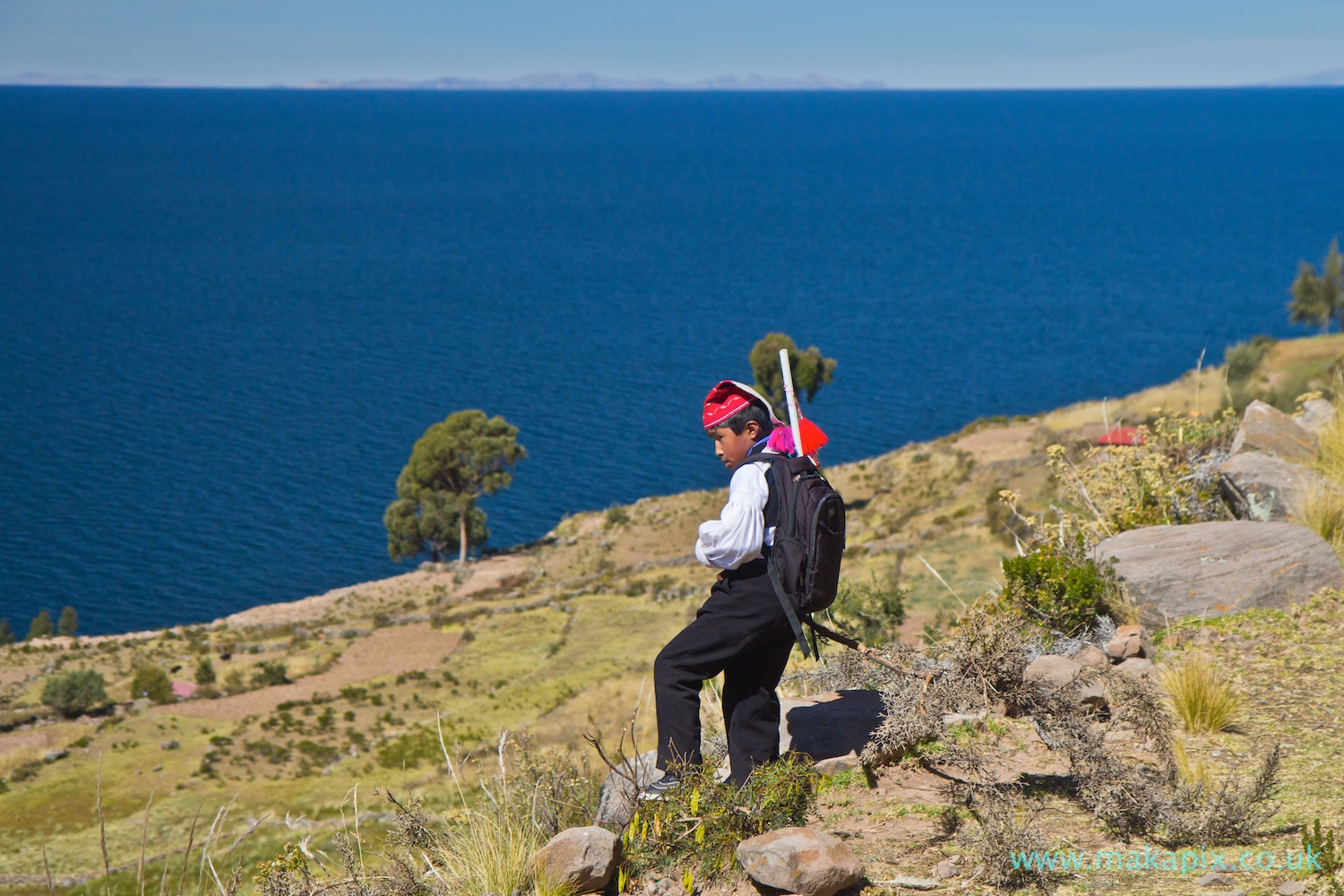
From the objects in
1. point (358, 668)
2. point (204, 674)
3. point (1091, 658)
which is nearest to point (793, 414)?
point (1091, 658)

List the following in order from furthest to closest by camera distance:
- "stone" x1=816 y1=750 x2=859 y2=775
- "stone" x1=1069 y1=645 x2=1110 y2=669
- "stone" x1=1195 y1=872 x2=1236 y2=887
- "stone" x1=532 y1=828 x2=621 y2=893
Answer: "stone" x1=1069 y1=645 x2=1110 y2=669
"stone" x1=816 y1=750 x2=859 y2=775
"stone" x1=532 y1=828 x2=621 y2=893
"stone" x1=1195 y1=872 x2=1236 y2=887

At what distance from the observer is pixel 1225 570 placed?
764 cm

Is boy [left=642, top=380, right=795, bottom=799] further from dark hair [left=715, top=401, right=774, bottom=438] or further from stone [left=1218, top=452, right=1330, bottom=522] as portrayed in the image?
stone [left=1218, top=452, right=1330, bottom=522]

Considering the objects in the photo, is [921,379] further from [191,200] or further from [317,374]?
[191,200]

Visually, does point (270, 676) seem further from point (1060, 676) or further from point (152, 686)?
point (1060, 676)

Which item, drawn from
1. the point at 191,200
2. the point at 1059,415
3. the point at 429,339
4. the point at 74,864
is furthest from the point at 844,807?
the point at 191,200

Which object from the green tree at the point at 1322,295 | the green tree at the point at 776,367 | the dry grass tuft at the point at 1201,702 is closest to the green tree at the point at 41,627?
the green tree at the point at 776,367

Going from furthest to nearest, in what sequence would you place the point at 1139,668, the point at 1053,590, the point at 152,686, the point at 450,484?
the point at 450,484 < the point at 152,686 < the point at 1053,590 < the point at 1139,668

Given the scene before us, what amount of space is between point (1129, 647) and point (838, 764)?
2.66 m

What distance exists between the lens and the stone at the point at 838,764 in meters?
5.52

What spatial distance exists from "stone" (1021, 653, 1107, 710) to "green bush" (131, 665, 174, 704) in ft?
102

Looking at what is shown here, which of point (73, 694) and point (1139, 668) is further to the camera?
point (73, 694)

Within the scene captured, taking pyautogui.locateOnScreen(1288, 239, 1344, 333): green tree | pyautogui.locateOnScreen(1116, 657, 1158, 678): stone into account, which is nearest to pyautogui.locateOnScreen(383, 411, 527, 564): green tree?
pyautogui.locateOnScreen(1116, 657, 1158, 678): stone

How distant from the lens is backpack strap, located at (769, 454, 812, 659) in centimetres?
469
